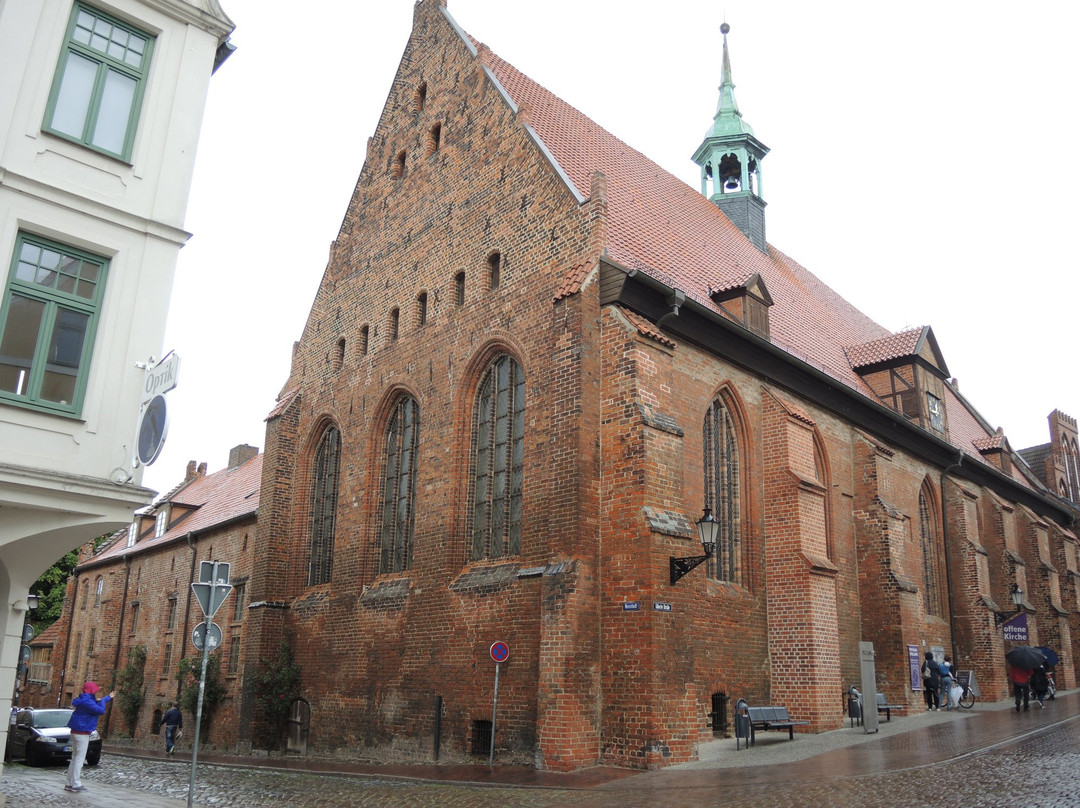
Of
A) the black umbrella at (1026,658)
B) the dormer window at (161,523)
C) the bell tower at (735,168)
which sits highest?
the bell tower at (735,168)

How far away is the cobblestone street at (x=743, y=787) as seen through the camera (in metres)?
9.99

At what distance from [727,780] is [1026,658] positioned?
37.3ft

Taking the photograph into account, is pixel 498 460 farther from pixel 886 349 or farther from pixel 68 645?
pixel 68 645

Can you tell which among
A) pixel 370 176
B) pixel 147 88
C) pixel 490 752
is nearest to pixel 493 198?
pixel 370 176

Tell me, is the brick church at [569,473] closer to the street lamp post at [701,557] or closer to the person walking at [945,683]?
the street lamp post at [701,557]

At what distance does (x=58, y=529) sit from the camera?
8.92 m

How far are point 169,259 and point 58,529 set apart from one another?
3.06 meters

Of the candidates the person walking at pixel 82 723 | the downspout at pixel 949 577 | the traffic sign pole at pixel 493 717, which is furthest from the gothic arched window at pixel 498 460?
the downspout at pixel 949 577

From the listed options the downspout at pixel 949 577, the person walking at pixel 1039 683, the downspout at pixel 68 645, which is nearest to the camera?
the person walking at pixel 1039 683

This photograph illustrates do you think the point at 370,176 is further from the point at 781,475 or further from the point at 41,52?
the point at 41,52

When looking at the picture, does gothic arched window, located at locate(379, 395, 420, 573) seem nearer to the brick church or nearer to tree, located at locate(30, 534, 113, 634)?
the brick church

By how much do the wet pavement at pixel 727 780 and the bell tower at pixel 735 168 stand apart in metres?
16.9

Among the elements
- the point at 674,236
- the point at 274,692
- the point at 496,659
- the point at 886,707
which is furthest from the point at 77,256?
the point at 886,707

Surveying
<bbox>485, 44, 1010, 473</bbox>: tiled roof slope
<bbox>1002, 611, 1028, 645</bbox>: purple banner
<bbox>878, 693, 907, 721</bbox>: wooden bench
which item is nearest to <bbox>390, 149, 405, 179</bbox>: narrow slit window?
<bbox>485, 44, 1010, 473</bbox>: tiled roof slope
